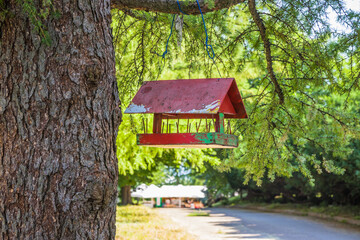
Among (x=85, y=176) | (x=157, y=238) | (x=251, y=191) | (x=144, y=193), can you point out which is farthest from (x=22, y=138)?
(x=144, y=193)

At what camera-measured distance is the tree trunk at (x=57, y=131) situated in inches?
99.8

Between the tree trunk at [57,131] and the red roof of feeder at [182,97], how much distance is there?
2.36 feet

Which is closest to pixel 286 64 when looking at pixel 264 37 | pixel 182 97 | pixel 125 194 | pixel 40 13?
pixel 264 37

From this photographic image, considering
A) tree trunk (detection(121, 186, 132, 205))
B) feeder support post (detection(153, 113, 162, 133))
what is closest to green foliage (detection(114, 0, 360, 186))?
feeder support post (detection(153, 113, 162, 133))

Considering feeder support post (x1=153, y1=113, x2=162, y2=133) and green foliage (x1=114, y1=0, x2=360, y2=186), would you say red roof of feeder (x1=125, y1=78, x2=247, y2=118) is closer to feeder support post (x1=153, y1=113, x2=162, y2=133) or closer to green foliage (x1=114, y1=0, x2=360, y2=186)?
feeder support post (x1=153, y1=113, x2=162, y2=133)

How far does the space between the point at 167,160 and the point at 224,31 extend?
46.2 ft

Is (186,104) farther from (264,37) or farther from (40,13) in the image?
(264,37)

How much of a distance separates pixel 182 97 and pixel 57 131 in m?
1.20

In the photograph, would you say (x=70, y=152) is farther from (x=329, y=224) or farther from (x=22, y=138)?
(x=329, y=224)

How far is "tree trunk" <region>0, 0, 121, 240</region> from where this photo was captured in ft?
8.32

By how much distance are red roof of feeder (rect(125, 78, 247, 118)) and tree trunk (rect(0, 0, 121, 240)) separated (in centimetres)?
72

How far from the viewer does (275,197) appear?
35438mm

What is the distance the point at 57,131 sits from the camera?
260cm

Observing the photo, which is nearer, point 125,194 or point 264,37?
point 264,37
